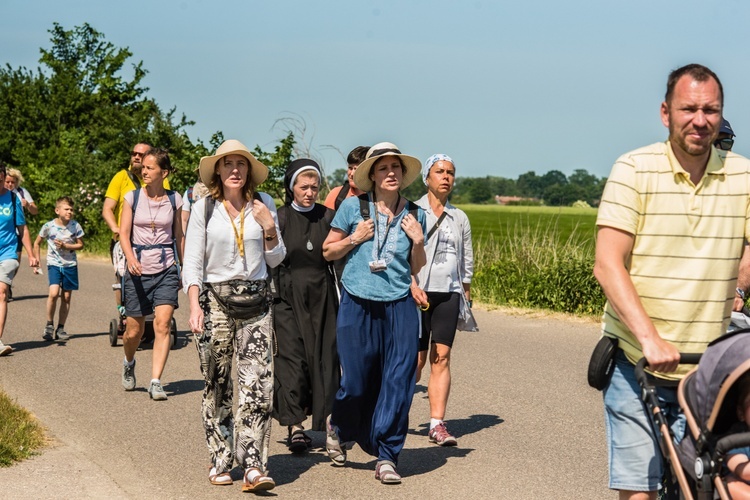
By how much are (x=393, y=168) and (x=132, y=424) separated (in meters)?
3.08

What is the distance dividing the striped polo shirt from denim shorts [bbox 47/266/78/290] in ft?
34.4

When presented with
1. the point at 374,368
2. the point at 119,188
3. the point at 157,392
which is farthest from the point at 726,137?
the point at 119,188

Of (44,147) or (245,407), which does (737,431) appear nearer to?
(245,407)

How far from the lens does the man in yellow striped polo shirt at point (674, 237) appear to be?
4.43m

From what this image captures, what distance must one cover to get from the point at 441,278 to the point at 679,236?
4.30 meters

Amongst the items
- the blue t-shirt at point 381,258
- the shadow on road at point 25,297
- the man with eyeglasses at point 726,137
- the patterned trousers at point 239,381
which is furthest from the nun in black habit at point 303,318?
the shadow on road at point 25,297

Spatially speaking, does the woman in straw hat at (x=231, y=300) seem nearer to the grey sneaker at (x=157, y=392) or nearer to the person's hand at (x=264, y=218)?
the person's hand at (x=264, y=218)

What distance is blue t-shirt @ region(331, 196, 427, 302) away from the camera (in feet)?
24.4

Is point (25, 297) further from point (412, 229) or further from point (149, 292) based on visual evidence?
point (412, 229)

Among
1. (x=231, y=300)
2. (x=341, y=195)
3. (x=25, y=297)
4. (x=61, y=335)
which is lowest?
(x=25, y=297)

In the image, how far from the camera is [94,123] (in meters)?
40.5

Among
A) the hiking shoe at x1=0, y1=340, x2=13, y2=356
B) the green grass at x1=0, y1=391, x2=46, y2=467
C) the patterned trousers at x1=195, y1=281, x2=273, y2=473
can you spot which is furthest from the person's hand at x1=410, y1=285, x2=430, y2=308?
the hiking shoe at x1=0, y1=340, x2=13, y2=356

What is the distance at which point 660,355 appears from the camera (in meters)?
4.24

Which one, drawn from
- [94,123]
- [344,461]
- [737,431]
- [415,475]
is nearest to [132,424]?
[344,461]
